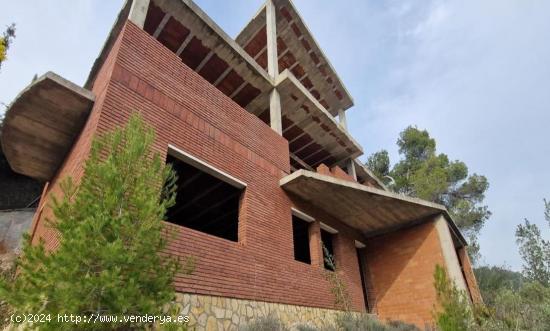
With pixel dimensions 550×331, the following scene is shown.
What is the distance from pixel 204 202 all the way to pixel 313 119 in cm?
530

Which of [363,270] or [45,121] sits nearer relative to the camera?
[45,121]

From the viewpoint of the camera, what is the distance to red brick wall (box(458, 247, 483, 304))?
413 inches

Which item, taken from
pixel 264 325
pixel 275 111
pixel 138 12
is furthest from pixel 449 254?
pixel 138 12

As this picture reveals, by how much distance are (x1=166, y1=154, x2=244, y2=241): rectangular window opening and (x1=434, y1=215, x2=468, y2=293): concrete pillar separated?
20.8ft

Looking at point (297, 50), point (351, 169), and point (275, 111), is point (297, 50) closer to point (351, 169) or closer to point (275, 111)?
point (275, 111)

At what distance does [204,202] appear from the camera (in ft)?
32.1

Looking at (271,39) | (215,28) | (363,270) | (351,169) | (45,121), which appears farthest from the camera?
(351,169)

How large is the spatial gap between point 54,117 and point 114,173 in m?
3.82

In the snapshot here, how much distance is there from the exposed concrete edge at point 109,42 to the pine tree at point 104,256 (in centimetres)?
496

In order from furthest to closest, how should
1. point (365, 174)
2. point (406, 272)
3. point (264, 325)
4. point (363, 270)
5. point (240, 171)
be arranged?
point (365, 174) < point (363, 270) < point (406, 272) < point (240, 171) < point (264, 325)

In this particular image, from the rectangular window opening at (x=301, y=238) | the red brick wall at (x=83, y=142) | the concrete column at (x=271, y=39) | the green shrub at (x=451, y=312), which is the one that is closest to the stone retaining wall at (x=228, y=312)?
the red brick wall at (x=83, y=142)

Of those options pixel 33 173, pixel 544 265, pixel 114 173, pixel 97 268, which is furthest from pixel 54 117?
pixel 544 265

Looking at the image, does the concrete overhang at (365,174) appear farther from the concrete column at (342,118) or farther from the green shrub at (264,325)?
the green shrub at (264,325)

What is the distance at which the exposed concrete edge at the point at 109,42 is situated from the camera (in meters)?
7.43
